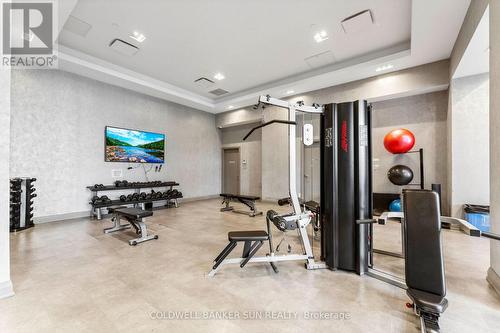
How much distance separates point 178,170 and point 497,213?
295 inches

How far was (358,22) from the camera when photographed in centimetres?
378

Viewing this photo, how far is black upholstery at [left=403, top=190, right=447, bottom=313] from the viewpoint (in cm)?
163

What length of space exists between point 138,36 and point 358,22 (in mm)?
4142

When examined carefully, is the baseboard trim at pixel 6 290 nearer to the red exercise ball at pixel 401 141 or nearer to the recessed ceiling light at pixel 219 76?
the recessed ceiling light at pixel 219 76

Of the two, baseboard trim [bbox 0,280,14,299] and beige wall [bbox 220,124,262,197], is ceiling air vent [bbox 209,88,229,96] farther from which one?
baseboard trim [bbox 0,280,14,299]

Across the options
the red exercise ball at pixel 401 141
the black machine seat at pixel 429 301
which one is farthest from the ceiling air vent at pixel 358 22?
the black machine seat at pixel 429 301

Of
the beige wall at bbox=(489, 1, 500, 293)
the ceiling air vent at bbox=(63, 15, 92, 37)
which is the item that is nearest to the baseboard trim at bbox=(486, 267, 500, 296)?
the beige wall at bbox=(489, 1, 500, 293)

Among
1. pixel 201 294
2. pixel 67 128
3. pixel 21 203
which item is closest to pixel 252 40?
pixel 201 294

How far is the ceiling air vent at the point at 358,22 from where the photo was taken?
3.60m

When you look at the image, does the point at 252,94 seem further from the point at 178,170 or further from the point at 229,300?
the point at 229,300

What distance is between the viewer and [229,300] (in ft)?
6.59

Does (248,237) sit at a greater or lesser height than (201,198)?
greater

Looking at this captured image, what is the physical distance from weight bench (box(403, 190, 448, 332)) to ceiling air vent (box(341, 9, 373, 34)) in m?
3.36

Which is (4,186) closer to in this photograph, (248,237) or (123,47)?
(248,237)
